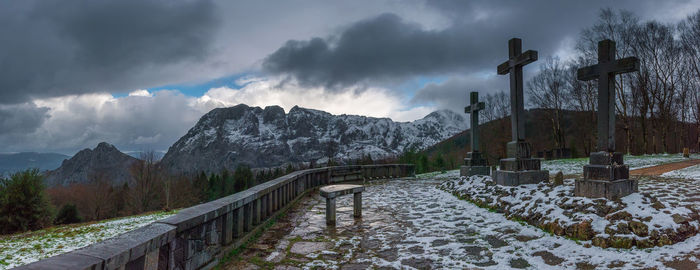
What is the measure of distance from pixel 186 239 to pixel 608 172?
253 inches

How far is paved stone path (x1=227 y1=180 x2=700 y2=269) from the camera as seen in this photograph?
394 cm

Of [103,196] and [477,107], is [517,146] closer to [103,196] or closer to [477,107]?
[477,107]

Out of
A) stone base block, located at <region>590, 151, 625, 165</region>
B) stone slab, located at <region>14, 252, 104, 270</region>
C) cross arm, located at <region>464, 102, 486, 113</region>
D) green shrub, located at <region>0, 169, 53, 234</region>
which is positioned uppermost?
cross arm, located at <region>464, 102, 486, 113</region>

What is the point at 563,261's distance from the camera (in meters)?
4.00

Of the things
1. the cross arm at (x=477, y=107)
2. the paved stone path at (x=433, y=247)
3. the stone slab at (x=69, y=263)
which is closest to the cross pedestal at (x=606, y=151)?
the paved stone path at (x=433, y=247)

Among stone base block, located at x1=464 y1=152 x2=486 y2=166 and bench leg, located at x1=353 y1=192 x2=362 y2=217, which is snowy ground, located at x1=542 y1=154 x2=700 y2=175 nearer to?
stone base block, located at x1=464 y1=152 x2=486 y2=166

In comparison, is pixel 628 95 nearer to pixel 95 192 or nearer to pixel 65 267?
pixel 65 267

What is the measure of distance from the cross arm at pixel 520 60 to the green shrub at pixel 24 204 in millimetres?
26645

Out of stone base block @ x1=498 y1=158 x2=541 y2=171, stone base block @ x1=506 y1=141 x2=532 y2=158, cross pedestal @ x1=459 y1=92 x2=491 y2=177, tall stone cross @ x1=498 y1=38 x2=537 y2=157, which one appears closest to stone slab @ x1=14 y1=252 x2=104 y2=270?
stone base block @ x1=498 y1=158 x2=541 y2=171

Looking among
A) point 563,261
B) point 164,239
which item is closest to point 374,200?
point 563,261

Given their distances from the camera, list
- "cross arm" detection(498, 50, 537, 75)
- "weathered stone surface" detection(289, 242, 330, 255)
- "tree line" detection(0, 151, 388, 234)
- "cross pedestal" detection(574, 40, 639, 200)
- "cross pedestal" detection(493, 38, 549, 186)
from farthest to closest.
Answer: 1. "tree line" detection(0, 151, 388, 234)
2. "cross arm" detection(498, 50, 537, 75)
3. "cross pedestal" detection(493, 38, 549, 186)
4. "cross pedestal" detection(574, 40, 639, 200)
5. "weathered stone surface" detection(289, 242, 330, 255)

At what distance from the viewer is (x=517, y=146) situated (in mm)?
9148

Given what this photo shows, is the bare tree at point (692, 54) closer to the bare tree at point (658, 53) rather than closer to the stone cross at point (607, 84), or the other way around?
the bare tree at point (658, 53)

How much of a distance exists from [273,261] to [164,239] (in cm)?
157
